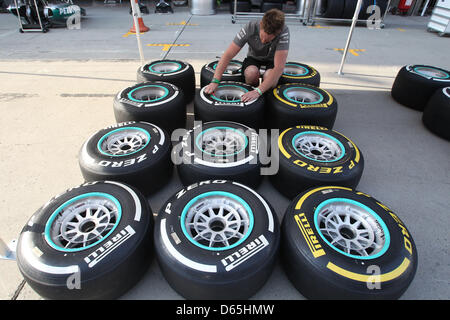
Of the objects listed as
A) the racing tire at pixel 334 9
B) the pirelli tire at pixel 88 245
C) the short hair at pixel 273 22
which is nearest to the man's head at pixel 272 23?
the short hair at pixel 273 22

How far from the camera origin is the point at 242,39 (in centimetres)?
288

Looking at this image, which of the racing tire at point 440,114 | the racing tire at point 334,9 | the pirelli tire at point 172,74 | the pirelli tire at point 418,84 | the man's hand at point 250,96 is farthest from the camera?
the racing tire at point 334,9

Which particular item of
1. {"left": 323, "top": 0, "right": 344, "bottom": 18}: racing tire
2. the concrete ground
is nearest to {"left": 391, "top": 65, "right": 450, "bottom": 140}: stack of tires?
the concrete ground

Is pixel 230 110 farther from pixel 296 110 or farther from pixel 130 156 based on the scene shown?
pixel 130 156

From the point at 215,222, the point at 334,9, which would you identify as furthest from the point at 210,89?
the point at 334,9

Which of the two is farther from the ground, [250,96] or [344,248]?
[250,96]

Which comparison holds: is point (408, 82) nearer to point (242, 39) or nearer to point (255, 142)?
point (242, 39)

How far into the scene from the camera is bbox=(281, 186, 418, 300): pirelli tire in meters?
1.35

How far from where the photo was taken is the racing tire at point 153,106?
2545 mm

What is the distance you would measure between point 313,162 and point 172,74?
211 centimetres

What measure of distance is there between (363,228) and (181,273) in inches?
48.6

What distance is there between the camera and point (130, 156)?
2020 millimetres

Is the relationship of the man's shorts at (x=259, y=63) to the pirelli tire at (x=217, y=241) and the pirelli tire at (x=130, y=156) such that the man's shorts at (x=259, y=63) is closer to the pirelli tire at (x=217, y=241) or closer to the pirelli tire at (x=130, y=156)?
the pirelli tire at (x=130, y=156)

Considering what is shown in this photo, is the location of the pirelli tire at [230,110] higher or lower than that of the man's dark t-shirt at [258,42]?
lower
